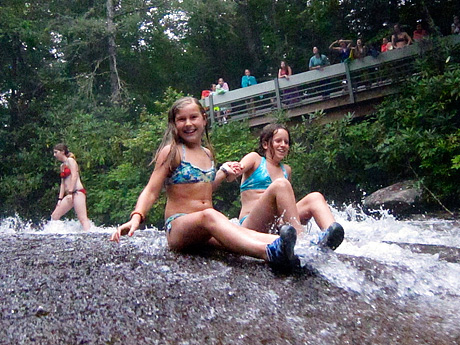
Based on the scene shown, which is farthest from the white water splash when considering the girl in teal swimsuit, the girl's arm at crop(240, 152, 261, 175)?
the girl's arm at crop(240, 152, 261, 175)

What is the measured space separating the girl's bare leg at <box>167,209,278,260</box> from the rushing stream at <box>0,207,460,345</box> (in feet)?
0.27

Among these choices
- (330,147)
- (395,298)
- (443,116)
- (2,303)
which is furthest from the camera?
(330,147)

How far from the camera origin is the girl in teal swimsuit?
10.4 feet

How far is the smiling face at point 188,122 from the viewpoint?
131 inches

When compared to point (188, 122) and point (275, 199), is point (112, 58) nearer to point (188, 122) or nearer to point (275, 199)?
point (188, 122)

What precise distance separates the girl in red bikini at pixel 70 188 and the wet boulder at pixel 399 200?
17.1ft

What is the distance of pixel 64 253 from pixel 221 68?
20.0 m

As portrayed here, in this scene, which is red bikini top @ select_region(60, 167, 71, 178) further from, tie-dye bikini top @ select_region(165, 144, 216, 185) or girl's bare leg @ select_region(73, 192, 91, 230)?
tie-dye bikini top @ select_region(165, 144, 216, 185)

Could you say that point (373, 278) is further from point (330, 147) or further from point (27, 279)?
point (330, 147)

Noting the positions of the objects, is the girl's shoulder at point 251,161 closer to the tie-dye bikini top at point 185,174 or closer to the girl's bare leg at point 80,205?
the tie-dye bikini top at point 185,174

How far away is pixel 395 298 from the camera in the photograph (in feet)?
8.05

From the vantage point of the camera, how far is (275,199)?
10.6 feet

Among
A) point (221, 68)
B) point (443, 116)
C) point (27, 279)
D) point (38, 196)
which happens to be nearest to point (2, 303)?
point (27, 279)

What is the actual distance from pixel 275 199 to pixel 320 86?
10001 mm
